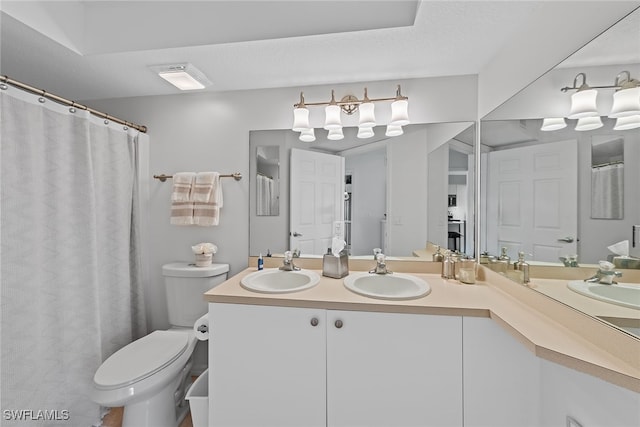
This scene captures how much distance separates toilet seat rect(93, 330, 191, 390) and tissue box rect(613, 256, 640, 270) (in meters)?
1.92

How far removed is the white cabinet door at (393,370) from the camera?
1.19 meters

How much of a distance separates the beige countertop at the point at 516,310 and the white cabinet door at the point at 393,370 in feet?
0.19

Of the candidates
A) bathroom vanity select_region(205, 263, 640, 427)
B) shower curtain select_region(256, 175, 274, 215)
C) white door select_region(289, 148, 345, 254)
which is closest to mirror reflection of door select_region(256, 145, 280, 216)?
shower curtain select_region(256, 175, 274, 215)

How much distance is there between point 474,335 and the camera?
46.2 inches

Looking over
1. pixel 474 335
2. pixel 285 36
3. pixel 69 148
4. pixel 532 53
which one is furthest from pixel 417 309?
pixel 69 148

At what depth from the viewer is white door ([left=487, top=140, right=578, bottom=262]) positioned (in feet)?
3.40

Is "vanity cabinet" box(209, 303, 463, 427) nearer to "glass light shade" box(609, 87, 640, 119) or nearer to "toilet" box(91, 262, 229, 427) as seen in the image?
"toilet" box(91, 262, 229, 427)

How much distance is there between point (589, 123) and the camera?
37.1 inches

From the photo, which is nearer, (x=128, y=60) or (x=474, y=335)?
(x=474, y=335)

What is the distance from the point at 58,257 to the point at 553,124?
7.79 ft

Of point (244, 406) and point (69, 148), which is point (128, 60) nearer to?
point (69, 148)

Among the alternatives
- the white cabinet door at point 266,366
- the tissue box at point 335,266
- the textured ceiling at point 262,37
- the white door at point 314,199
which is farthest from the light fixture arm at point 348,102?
the white cabinet door at point 266,366

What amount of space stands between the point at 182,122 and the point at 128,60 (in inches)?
20.0

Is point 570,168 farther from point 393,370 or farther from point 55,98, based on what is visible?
point 55,98
